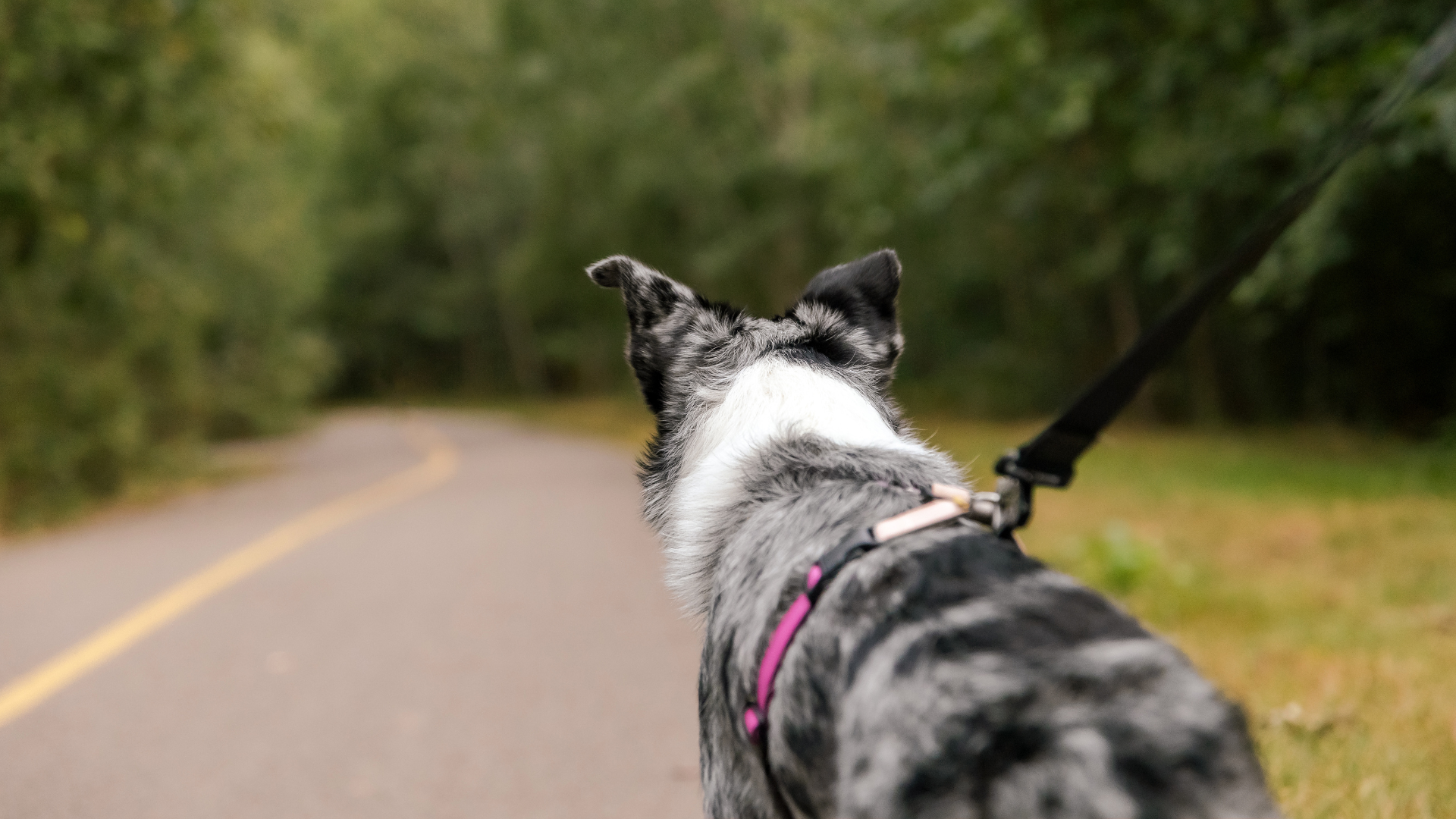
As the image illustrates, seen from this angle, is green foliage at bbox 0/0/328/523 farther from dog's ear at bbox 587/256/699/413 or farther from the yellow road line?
dog's ear at bbox 587/256/699/413

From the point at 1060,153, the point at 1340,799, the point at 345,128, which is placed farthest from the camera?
the point at 345,128

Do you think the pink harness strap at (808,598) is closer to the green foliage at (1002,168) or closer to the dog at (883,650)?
the dog at (883,650)

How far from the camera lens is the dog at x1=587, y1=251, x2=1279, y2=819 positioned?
1249mm

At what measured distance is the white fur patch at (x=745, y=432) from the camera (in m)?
2.18

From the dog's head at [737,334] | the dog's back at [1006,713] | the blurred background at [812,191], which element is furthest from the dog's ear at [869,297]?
the blurred background at [812,191]

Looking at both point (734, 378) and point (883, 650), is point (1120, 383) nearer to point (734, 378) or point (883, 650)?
point (734, 378)

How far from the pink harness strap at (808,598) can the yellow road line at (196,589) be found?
4.67 meters

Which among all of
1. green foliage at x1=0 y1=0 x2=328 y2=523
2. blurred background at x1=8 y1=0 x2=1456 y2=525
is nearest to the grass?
blurred background at x1=8 y1=0 x2=1456 y2=525

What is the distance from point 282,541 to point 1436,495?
10.0 meters

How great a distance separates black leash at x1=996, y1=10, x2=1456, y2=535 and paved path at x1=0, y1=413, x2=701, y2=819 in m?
2.07

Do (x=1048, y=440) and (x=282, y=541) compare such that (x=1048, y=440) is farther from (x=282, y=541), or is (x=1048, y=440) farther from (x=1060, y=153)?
(x=1060, y=153)

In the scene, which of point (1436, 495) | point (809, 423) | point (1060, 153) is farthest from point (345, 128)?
point (809, 423)

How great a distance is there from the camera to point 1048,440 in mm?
2125

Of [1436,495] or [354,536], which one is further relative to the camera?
[354,536]
